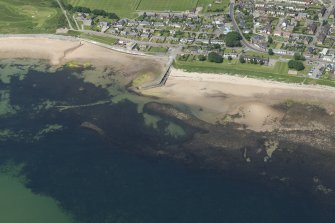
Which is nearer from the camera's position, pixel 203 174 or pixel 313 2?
pixel 203 174

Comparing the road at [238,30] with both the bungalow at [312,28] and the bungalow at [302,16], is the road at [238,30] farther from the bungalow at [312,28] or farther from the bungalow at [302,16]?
the bungalow at [302,16]

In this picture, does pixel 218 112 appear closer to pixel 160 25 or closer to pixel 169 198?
pixel 169 198

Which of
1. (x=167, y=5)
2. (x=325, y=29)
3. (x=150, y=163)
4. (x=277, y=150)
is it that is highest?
(x=325, y=29)

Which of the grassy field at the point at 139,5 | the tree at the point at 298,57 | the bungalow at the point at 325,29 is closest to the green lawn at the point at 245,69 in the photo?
the tree at the point at 298,57

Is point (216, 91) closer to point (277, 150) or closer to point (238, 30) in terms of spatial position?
point (277, 150)

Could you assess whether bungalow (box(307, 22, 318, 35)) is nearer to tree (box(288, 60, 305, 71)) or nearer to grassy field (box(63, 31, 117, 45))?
tree (box(288, 60, 305, 71))

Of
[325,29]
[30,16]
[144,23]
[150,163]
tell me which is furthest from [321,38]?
[30,16]

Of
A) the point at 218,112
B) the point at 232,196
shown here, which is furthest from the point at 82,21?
the point at 232,196
